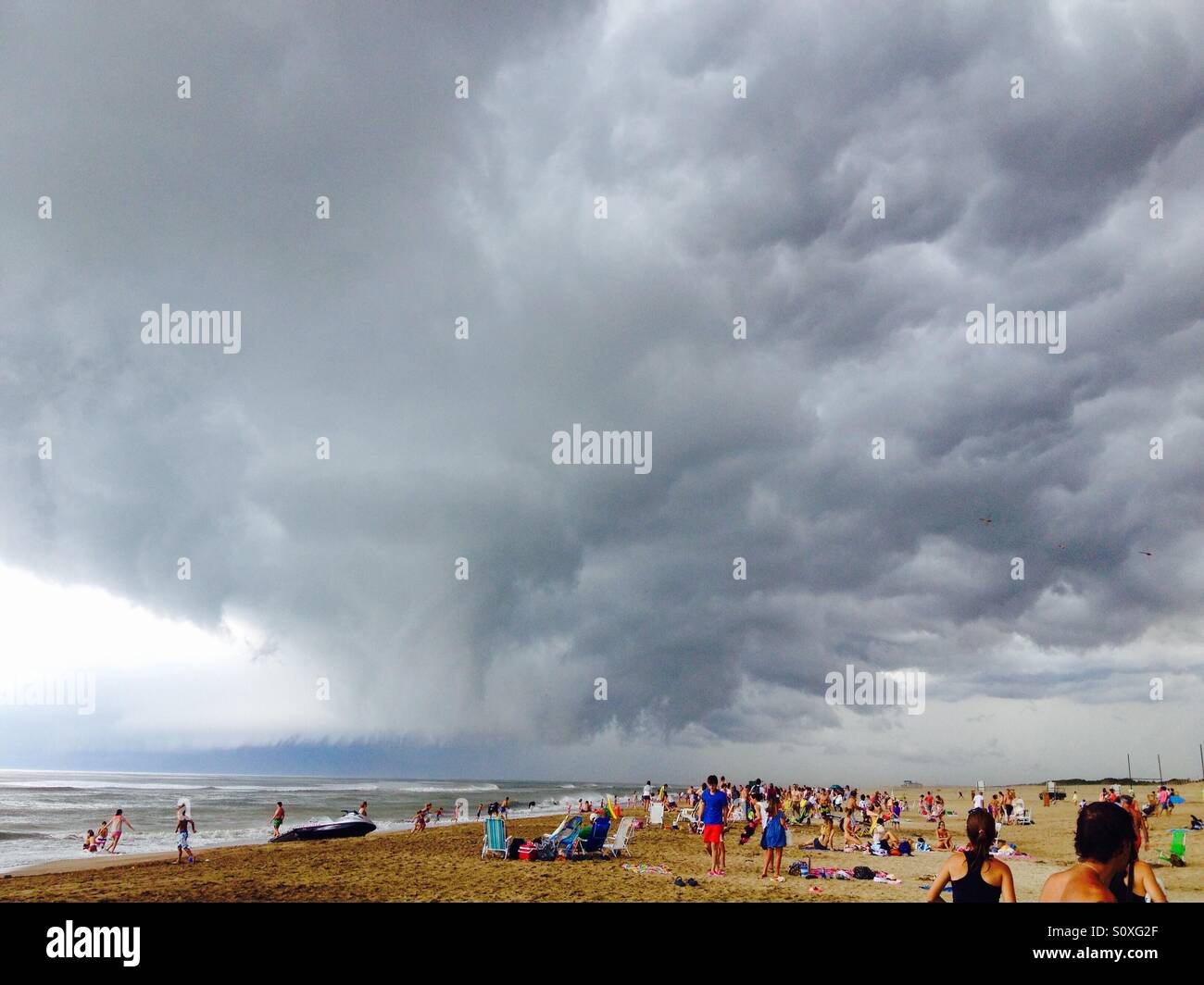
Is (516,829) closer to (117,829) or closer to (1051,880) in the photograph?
(117,829)

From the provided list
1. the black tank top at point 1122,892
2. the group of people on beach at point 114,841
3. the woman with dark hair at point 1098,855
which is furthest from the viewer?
the group of people on beach at point 114,841

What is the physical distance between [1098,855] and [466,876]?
16759 mm

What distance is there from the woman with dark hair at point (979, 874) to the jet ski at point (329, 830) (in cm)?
3037

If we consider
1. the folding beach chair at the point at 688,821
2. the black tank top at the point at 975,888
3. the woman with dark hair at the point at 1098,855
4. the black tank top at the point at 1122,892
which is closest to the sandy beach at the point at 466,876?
the folding beach chair at the point at 688,821

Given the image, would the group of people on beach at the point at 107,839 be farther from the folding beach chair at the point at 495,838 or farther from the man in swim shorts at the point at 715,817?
the man in swim shorts at the point at 715,817

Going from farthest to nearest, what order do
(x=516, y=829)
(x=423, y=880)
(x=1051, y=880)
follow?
(x=516, y=829), (x=423, y=880), (x=1051, y=880)

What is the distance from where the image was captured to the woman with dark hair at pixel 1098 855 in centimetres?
531

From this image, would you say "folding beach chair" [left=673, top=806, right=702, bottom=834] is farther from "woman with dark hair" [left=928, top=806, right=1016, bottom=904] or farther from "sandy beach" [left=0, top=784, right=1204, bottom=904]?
"woman with dark hair" [left=928, top=806, right=1016, bottom=904]

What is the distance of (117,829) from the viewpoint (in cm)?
2686

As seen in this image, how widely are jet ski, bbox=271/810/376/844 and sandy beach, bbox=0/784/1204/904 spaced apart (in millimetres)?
2919
